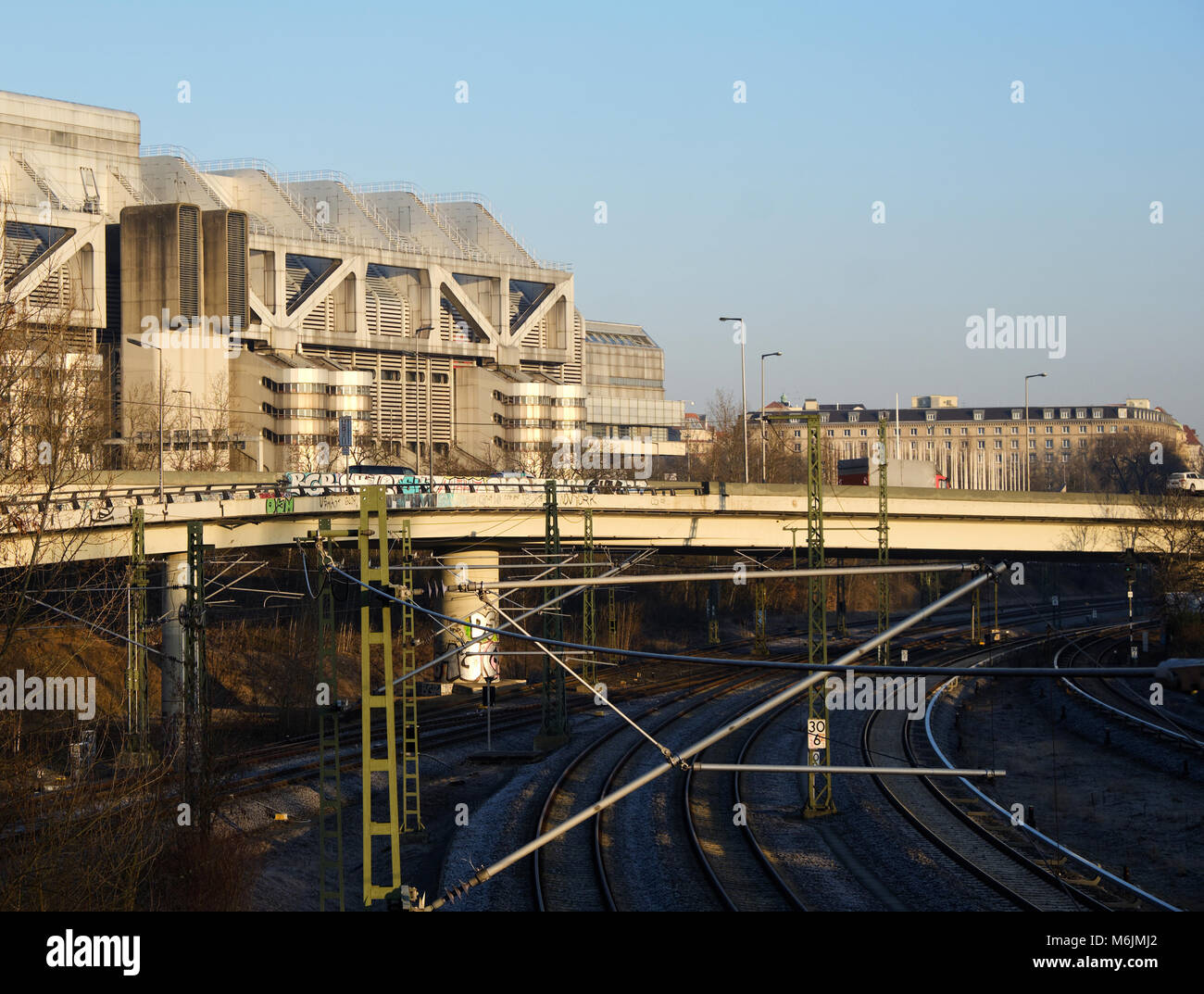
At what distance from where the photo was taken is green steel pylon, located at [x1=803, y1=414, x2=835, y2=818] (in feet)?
67.3

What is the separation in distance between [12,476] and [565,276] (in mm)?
83365

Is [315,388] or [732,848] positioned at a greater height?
[315,388]

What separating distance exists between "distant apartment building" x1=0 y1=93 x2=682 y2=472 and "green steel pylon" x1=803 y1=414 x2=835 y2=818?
115 ft

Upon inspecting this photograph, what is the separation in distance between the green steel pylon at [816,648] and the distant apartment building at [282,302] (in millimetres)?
35156

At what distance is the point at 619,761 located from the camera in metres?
26.8

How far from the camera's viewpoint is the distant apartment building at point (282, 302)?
69.6 m

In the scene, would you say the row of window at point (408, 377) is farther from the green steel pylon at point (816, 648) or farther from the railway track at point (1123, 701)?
the green steel pylon at point (816, 648)

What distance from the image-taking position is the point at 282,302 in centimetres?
7731

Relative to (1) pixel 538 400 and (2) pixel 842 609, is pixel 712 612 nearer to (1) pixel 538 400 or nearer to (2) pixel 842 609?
(2) pixel 842 609

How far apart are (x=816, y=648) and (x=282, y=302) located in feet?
202

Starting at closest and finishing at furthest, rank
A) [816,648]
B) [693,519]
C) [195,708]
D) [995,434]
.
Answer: [816,648] < [195,708] < [693,519] < [995,434]

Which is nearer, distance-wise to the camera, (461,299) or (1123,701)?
(1123,701)

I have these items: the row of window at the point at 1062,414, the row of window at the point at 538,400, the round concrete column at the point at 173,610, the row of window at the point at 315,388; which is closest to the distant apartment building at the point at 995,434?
the row of window at the point at 1062,414

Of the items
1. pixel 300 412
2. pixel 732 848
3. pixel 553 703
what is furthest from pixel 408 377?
pixel 732 848
